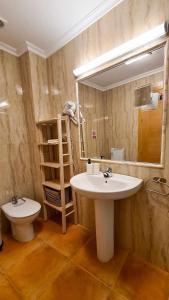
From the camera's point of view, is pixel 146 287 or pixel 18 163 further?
pixel 18 163

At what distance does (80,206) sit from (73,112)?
3.99 ft

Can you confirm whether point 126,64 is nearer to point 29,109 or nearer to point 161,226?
point 29,109

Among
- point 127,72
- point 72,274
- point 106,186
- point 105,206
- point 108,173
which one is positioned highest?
point 127,72

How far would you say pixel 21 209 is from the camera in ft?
5.50

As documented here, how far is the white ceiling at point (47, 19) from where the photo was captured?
1.29 meters

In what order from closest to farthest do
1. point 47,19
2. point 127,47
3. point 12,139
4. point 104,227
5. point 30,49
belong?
point 127,47, point 104,227, point 47,19, point 30,49, point 12,139

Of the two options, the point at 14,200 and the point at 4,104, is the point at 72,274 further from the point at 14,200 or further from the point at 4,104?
the point at 4,104

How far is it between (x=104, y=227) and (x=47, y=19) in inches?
83.7

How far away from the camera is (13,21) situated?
57.0 inches

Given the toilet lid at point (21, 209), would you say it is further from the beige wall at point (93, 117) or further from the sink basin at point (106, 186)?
the beige wall at point (93, 117)

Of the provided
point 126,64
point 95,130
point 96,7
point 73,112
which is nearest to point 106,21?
point 96,7

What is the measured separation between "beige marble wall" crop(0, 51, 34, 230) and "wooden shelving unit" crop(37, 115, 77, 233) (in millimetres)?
281

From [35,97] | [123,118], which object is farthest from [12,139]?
[123,118]

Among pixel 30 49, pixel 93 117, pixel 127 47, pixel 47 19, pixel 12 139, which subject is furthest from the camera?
pixel 12 139
